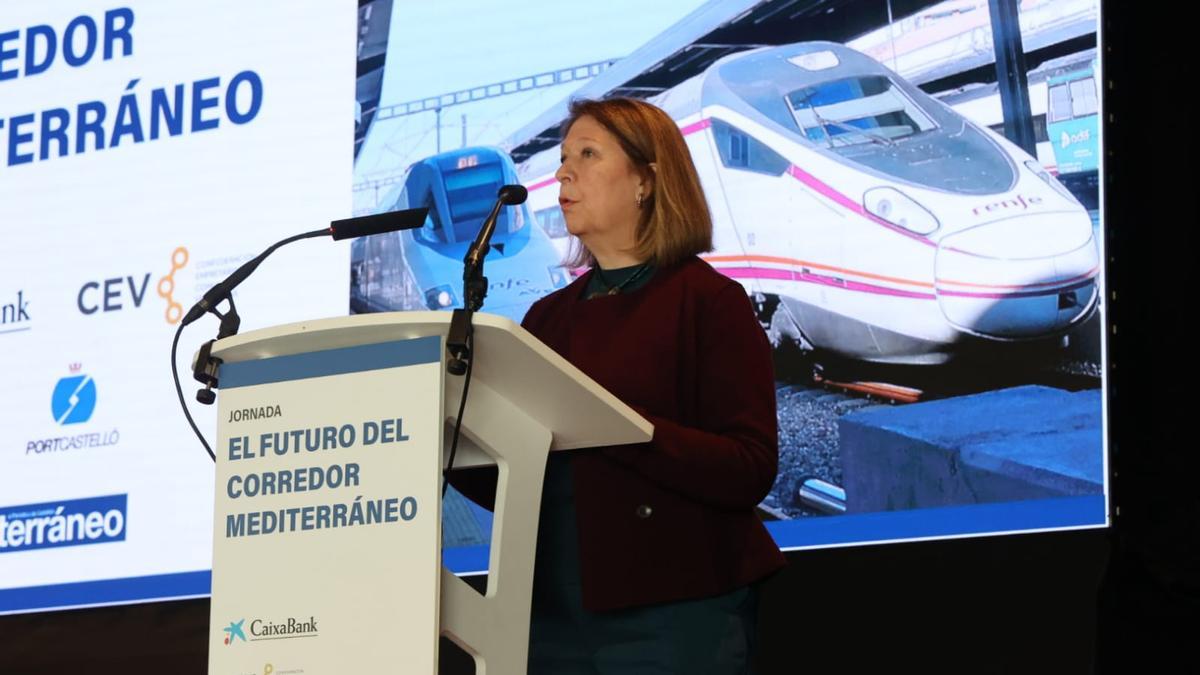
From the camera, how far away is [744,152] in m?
2.88

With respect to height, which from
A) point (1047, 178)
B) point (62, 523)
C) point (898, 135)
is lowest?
point (62, 523)

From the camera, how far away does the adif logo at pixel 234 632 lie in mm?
1583

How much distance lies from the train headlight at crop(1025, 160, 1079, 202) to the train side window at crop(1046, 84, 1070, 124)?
3.3 inches

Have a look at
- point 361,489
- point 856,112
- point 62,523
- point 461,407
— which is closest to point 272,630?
point 361,489

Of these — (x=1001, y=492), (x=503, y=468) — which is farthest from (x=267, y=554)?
(x=1001, y=492)

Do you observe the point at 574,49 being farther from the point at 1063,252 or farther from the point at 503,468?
the point at 503,468

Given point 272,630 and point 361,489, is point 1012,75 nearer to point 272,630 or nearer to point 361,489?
point 361,489

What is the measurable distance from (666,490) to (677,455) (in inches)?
4.7

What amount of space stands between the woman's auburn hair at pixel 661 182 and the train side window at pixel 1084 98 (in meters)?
0.86

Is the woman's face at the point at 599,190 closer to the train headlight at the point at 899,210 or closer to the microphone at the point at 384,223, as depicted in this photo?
the microphone at the point at 384,223

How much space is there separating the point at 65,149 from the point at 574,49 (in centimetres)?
142

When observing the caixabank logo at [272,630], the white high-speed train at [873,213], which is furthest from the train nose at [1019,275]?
the caixabank logo at [272,630]

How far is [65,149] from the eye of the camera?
11.9 ft

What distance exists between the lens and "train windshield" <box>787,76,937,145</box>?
9.00 ft
